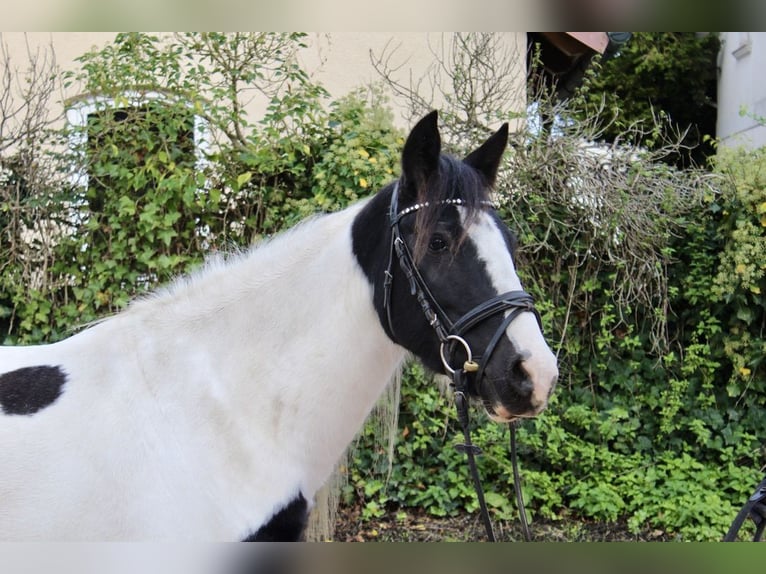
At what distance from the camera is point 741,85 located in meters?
11.4

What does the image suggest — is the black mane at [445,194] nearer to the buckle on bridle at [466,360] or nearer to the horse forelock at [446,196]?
the horse forelock at [446,196]

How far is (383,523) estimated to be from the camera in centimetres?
506

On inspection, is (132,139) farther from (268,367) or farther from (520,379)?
(520,379)

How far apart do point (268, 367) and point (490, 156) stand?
1084 millimetres

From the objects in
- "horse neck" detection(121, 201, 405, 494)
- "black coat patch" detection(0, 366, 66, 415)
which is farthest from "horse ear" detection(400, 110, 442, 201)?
"black coat patch" detection(0, 366, 66, 415)

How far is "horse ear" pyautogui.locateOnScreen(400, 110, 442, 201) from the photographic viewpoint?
83.0 inches

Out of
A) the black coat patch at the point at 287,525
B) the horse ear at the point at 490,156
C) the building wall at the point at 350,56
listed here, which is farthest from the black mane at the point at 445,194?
the building wall at the point at 350,56

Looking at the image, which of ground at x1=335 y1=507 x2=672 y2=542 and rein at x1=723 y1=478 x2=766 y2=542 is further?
ground at x1=335 y1=507 x2=672 y2=542

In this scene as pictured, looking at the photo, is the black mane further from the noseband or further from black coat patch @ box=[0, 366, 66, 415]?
black coat patch @ box=[0, 366, 66, 415]

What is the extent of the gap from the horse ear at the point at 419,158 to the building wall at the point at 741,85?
8.36m

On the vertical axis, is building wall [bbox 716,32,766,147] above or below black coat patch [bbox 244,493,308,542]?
above

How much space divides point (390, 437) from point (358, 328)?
0.68m

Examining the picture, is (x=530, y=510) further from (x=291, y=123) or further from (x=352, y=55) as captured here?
(x=352, y=55)

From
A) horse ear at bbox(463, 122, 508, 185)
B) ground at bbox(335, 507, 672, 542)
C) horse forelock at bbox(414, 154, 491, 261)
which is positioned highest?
horse ear at bbox(463, 122, 508, 185)
